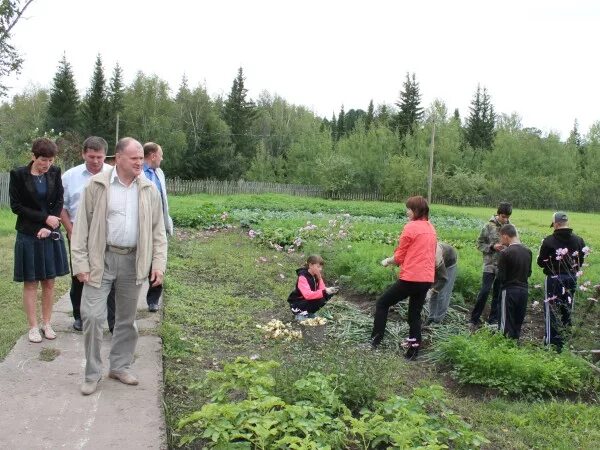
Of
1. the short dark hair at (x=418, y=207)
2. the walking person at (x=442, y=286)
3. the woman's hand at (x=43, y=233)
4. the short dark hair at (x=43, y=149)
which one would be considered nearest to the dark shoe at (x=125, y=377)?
the woman's hand at (x=43, y=233)

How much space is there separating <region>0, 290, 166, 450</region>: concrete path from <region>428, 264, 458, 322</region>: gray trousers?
3694mm

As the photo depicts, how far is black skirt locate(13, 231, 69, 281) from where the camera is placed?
5168 millimetres

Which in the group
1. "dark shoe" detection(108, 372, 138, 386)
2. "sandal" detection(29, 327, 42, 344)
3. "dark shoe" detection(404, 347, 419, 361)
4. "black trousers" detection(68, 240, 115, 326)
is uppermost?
"black trousers" detection(68, 240, 115, 326)

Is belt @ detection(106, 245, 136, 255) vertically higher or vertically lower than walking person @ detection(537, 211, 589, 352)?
higher

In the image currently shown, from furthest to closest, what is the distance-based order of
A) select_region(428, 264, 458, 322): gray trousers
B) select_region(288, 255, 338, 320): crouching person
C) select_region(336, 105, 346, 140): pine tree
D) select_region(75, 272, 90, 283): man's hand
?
select_region(336, 105, 346, 140): pine tree, select_region(428, 264, 458, 322): gray trousers, select_region(288, 255, 338, 320): crouching person, select_region(75, 272, 90, 283): man's hand

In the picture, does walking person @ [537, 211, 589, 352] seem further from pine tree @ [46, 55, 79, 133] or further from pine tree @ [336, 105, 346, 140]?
pine tree @ [336, 105, 346, 140]

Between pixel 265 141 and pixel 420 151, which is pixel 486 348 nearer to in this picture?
pixel 420 151

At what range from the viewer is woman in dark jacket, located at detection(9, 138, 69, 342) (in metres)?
5.14

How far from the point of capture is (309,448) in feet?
10.6

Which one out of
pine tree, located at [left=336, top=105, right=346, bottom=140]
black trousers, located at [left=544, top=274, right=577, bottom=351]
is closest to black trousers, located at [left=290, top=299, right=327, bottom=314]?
black trousers, located at [left=544, top=274, right=577, bottom=351]

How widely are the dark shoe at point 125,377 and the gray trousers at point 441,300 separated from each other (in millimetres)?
4224

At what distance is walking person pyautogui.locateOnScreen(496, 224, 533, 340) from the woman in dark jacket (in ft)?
16.0

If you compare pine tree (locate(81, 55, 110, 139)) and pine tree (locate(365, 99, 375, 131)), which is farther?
pine tree (locate(365, 99, 375, 131))

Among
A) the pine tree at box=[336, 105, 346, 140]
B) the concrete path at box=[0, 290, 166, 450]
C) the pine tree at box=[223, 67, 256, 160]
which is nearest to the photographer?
the concrete path at box=[0, 290, 166, 450]
